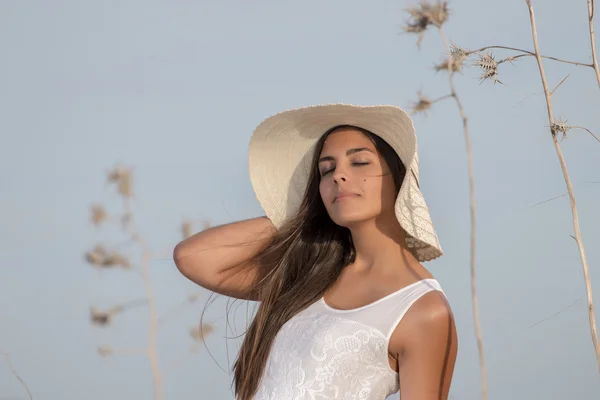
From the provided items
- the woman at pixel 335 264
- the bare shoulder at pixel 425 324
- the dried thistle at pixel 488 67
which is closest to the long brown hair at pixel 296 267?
the woman at pixel 335 264

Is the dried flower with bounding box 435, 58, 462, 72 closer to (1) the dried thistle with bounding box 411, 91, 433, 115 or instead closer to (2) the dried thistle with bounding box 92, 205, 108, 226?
(1) the dried thistle with bounding box 411, 91, 433, 115

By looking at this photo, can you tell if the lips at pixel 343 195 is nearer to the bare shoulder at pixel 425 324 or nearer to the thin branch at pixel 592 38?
the bare shoulder at pixel 425 324

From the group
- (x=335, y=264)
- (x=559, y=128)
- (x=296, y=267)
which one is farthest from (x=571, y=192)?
(x=296, y=267)

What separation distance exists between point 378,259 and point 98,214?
395 centimetres

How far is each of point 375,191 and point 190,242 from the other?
697mm

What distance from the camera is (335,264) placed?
2637 mm

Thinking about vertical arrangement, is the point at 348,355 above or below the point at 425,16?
below

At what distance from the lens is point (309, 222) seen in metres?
2.74

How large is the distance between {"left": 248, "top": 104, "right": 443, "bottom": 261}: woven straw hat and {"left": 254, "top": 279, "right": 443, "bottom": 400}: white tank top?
17cm

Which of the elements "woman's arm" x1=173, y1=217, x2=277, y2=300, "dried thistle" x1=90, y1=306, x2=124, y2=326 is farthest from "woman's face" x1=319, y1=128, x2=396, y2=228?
"dried thistle" x1=90, y1=306, x2=124, y2=326

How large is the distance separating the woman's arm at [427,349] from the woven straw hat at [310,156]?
223 mm

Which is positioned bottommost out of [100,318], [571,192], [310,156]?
[100,318]

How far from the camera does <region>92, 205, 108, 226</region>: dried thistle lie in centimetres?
591

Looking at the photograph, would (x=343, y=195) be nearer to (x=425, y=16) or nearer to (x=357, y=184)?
(x=357, y=184)
